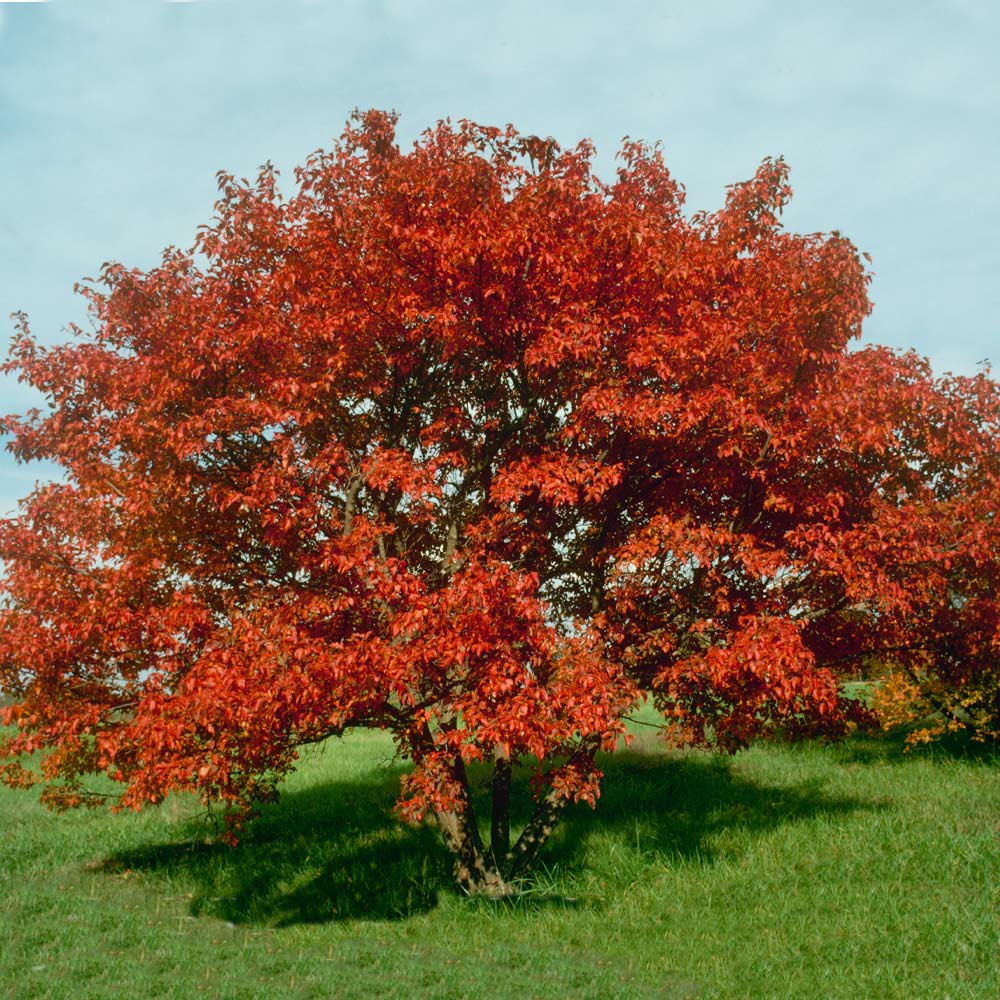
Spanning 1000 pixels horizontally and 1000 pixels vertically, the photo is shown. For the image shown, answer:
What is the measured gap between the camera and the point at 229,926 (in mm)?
11555

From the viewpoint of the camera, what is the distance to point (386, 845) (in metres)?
14.3

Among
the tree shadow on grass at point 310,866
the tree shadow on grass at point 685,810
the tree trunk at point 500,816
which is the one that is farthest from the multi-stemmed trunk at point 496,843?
the tree shadow on grass at point 685,810

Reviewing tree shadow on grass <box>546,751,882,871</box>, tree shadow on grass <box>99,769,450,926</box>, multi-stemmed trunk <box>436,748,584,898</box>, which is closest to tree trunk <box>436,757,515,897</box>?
multi-stemmed trunk <box>436,748,584,898</box>

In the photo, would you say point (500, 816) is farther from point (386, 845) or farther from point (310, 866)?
point (310, 866)

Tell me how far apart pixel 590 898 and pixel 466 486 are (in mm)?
5781

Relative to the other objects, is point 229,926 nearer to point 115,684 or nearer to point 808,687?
point 115,684

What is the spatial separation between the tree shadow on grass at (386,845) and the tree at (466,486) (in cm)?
162

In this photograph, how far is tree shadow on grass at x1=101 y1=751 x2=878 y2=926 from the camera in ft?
41.3

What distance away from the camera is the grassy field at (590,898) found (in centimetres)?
848

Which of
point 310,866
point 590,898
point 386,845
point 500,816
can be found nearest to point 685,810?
point 590,898

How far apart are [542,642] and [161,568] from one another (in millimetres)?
4626

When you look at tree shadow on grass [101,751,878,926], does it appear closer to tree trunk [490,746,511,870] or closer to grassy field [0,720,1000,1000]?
grassy field [0,720,1000,1000]

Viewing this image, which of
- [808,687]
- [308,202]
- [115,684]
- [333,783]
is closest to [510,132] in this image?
[308,202]

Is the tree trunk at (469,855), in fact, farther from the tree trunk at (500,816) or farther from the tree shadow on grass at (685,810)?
the tree shadow on grass at (685,810)
